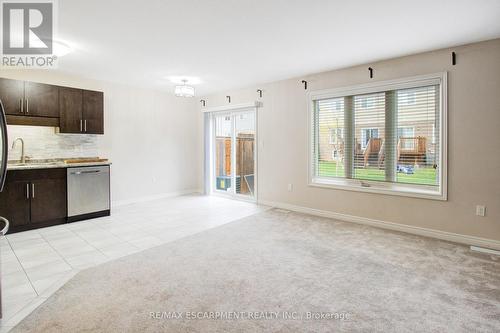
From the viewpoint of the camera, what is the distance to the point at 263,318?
1963 mm

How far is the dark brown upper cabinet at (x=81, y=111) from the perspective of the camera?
4.52 meters

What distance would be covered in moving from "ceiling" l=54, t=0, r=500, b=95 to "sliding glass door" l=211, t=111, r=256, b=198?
1813 mm

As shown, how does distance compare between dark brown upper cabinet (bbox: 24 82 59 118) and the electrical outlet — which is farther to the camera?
dark brown upper cabinet (bbox: 24 82 59 118)

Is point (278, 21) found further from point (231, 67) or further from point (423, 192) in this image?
point (423, 192)

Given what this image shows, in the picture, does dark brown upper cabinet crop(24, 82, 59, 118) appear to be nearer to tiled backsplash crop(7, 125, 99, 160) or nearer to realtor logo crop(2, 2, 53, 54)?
tiled backsplash crop(7, 125, 99, 160)

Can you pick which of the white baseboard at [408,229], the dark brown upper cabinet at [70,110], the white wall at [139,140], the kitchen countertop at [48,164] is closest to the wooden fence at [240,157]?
the white wall at [139,140]

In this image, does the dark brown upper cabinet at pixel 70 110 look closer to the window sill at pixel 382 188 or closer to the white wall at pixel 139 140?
the white wall at pixel 139 140

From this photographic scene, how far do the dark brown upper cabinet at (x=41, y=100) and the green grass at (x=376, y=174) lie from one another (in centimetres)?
463

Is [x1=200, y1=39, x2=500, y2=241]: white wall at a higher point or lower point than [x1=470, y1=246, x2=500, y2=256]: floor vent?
higher

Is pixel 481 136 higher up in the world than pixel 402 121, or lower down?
lower down

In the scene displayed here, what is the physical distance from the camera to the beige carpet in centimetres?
190

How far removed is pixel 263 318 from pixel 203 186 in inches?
205

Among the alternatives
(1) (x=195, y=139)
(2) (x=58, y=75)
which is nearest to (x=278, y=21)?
(2) (x=58, y=75)

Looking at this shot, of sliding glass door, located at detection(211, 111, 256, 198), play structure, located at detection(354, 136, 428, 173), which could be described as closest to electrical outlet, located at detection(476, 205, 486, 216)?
play structure, located at detection(354, 136, 428, 173)
